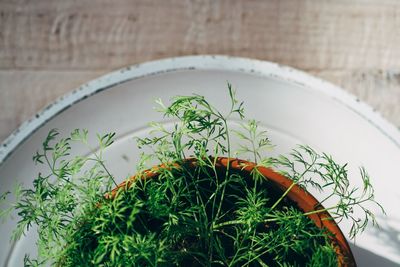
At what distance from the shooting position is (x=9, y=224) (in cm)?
63

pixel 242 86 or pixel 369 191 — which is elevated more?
pixel 242 86

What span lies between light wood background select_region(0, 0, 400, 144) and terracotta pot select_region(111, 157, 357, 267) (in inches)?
16.4

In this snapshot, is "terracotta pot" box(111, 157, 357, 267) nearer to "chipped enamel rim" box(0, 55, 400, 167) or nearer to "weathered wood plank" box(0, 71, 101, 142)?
"chipped enamel rim" box(0, 55, 400, 167)

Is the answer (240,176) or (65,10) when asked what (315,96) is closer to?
(240,176)

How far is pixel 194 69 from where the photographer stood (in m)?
0.63

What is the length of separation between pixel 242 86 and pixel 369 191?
6.2 inches

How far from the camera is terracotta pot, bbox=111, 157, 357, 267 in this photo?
1.76 ft

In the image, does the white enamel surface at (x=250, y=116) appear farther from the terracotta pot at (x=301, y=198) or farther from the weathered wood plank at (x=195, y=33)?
the weathered wood plank at (x=195, y=33)

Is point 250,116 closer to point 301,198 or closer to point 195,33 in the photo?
point 301,198

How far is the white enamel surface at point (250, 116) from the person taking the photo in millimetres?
617

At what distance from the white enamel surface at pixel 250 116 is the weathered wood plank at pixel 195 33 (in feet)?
1.03

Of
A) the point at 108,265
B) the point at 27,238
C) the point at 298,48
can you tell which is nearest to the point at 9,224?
the point at 27,238

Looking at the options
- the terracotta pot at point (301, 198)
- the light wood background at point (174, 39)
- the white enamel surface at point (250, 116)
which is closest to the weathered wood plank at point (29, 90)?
the light wood background at point (174, 39)

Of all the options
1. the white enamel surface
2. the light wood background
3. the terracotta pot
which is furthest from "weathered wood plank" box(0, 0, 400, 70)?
the terracotta pot
